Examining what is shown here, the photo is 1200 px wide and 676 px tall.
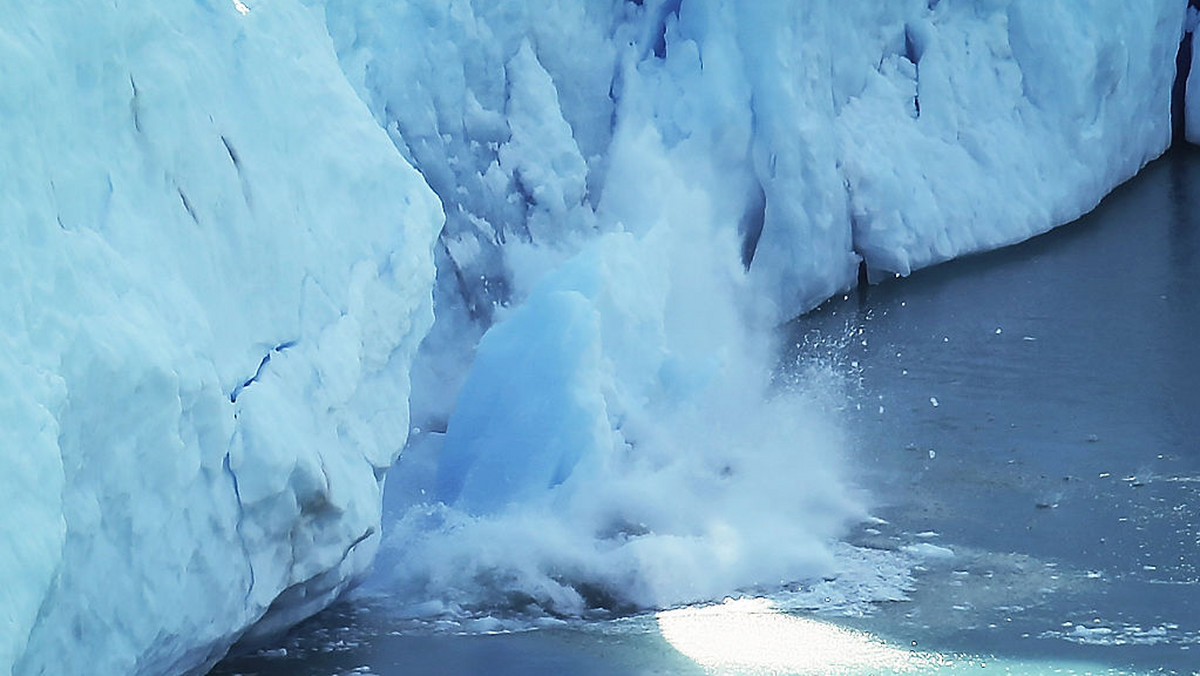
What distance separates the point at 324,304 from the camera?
194 inches

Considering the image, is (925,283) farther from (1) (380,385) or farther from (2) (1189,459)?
(1) (380,385)

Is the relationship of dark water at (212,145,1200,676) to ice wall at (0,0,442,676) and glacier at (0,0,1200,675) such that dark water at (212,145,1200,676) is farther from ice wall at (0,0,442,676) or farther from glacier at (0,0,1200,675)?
ice wall at (0,0,442,676)

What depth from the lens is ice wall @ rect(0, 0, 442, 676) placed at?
3.65 metres

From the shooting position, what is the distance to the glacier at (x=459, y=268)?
3.87 metres

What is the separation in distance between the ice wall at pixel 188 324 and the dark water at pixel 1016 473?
2.18ft

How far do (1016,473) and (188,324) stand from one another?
3753 millimetres

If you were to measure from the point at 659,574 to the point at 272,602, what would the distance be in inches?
54.1

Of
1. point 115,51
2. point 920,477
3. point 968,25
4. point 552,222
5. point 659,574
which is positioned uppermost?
point 968,25

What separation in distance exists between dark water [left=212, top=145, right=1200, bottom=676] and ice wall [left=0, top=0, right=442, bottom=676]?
0.66m

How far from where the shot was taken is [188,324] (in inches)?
167

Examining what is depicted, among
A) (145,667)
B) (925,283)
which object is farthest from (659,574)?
(925,283)

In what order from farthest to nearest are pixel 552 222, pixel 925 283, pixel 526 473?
pixel 925 283 → pixel 552 222 → pixel 526 473

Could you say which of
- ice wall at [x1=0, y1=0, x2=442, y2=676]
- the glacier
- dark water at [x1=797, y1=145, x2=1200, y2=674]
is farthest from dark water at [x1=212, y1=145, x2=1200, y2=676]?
ice wall at [x1=0, y1=0, x2=442, y2=676]

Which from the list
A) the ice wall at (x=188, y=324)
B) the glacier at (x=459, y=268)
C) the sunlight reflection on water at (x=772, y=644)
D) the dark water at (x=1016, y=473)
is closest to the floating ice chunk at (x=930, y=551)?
the dark water at (x=1016, y=473)
